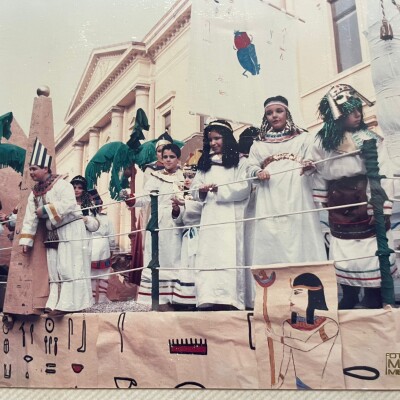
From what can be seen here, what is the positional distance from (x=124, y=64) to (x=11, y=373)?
272cm

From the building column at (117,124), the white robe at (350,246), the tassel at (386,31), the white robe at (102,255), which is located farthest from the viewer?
the white robe at (102,255)

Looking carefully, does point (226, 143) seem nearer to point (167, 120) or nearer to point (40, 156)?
point (167, 120)

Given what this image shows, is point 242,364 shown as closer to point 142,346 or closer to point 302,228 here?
point 142,346

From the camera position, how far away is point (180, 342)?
2713 millimetres

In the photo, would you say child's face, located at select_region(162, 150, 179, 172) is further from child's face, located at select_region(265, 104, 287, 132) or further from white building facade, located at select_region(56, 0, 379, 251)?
child's face, located at select_region(265, 104, 287, 132)

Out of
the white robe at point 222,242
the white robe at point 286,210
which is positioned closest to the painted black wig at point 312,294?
the white robe at point 286,210

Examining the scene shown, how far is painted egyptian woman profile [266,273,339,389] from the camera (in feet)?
7.59

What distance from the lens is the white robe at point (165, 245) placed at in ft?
12.0

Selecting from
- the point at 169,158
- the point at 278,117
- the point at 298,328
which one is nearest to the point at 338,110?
the point at 278,117

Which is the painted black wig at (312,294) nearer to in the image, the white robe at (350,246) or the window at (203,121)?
the white robe at (350,246)

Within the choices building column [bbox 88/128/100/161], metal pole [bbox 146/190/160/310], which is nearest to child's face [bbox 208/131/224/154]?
metal pole [bbox 146/190/160/310]

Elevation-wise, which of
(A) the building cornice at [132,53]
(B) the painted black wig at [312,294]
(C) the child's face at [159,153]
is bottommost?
(B) the painted black wig at [312,294]

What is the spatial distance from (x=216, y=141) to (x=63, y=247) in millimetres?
1544

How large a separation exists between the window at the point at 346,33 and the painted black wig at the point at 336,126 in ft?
1.12
